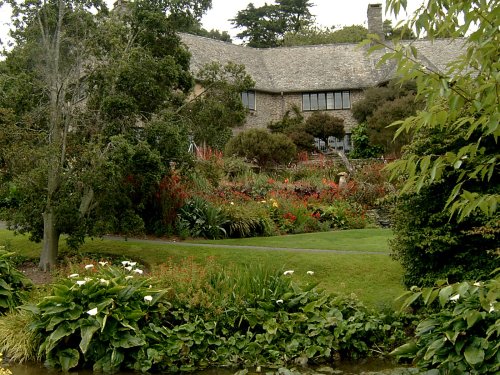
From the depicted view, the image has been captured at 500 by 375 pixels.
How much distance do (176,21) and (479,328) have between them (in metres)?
10.2

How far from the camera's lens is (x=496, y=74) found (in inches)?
116

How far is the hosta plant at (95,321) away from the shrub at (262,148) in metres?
17.7

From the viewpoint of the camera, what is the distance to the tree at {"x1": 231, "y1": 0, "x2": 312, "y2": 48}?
67062 millimetres

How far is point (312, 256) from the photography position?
14.1 metres

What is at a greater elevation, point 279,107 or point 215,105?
point 279,107

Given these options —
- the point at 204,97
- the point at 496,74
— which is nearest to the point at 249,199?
the point at 204,97

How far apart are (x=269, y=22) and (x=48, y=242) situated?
57066 millimetres

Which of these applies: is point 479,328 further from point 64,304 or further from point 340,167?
point 340,167

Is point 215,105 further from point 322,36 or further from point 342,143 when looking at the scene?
point 322,36

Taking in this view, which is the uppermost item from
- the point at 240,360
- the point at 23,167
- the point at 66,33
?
the point at 66,33

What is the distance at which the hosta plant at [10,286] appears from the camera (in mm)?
10945

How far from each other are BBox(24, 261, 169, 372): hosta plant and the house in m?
32.3

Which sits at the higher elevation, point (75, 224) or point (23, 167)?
point (23, 167)

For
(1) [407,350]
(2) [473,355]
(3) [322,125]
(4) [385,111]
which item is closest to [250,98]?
(3) [322,125]
